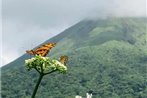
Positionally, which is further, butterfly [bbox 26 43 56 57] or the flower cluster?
the flower cluster

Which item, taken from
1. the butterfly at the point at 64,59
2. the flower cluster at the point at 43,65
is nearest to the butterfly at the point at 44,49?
the flower cluster at the point at 43,65

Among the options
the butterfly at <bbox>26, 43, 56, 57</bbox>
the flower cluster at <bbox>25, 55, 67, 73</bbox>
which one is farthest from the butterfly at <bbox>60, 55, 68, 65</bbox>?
the butterfly at <bbox>26, 43, 56, 57</bbox>

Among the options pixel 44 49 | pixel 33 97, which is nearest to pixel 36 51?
pixel 44 49

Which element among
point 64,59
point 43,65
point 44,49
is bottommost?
point 43,65

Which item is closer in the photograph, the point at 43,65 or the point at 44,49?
the point at 44,49

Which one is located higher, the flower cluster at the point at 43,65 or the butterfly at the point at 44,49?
the butterfly at the point at 44,49

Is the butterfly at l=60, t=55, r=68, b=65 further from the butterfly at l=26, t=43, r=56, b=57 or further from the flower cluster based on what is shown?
the butterfly at l=26, t=43, r=56, b=57

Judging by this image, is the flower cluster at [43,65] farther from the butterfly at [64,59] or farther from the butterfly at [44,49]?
the butterfly at [44,49]

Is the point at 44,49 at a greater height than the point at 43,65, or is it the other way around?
the point at 44,49
